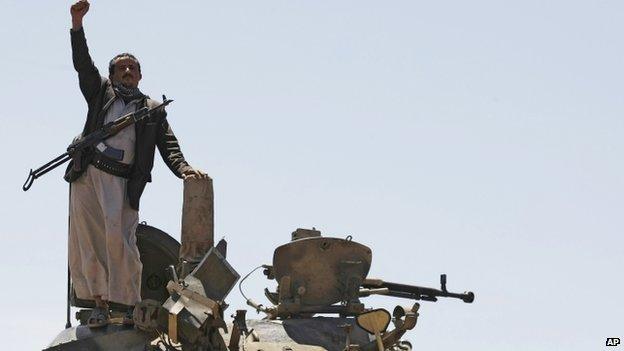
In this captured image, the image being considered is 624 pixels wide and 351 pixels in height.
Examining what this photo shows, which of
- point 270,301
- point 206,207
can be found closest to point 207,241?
point 206,207

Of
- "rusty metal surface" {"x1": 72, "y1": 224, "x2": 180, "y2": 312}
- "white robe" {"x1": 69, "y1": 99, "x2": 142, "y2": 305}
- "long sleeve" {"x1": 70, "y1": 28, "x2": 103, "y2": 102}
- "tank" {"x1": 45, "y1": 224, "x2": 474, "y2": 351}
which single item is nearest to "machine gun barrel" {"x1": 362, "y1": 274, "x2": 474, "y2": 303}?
"tank" {"x1": 45, "y1": 224, "x2": 474, "y2": 351}

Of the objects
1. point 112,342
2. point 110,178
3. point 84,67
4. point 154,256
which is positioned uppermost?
point 84,67

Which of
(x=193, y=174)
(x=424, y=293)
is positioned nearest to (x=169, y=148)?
(x=193, y=174)

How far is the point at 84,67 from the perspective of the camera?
25.8m

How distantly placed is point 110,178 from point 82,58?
1626 millimetres

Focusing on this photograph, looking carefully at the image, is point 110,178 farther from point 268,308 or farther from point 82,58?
point 268,308

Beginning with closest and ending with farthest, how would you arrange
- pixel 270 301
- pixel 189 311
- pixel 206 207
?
pixel 189 311
pixel 206 207
pixel 270 301

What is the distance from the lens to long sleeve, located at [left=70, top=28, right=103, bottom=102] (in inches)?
1001

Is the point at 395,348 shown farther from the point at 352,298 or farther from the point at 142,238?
the point at 142,238

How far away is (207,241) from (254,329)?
4.24ft

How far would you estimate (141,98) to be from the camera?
26234 mm

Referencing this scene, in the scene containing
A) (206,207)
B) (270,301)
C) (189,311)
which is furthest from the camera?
(270,301)

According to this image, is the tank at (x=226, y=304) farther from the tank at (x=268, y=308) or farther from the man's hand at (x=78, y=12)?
the man's hand at (x=78, y=12)

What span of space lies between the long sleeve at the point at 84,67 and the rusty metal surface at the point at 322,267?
329cm
